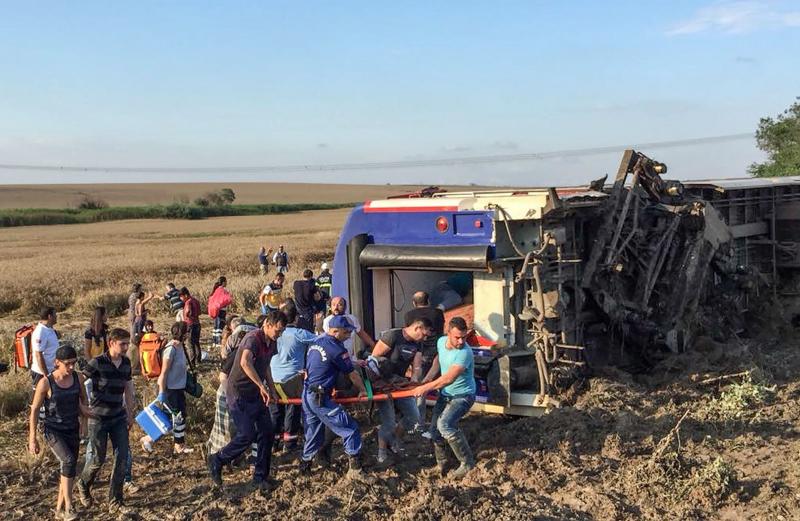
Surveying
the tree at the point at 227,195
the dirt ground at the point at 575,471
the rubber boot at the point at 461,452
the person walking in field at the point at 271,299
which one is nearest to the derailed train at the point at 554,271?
the dirt ground at the point at 575,471

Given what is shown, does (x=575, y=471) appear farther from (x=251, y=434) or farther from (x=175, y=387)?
(x=175, y=387)

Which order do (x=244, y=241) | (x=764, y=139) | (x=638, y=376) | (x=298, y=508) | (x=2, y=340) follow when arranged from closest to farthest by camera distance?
1. (x=298, y=508)
2. (x=638, y=376)
3. (x=2, y=340)
4. (x=764, y=139)
5. (x=244, y=241)

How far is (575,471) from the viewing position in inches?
239

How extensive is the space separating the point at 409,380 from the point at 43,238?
48010mm

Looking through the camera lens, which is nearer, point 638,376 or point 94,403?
point 94,403

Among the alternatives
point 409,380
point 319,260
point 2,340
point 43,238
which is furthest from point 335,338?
point 43,238

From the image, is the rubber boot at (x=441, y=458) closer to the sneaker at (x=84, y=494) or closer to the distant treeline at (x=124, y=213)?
the sneaker at (x=84, y=494)

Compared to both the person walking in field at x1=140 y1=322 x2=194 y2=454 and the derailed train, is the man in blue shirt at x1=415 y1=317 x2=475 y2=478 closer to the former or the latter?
the derailed train

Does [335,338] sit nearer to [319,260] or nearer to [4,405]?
[4,405]

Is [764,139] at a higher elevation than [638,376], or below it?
higher

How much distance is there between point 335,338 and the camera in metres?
6.44

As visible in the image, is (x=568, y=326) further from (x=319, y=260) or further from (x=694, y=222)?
(x=319, y=260)

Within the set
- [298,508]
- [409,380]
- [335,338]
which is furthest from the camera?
[409,380]

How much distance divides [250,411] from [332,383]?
2.39 ft
